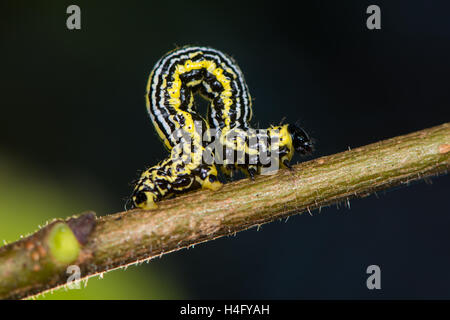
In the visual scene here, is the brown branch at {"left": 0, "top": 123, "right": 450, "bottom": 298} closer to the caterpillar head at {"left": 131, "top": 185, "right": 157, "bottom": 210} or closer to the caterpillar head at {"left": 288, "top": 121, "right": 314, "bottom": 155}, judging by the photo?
the caterpillar head at {"left": 131, "top": 185, "right": 157, "bottom": 210}

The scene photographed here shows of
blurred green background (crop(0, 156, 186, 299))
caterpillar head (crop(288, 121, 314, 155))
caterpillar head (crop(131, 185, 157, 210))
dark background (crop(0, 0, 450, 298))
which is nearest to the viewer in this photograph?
caterpillar head (crop(131, 185, 157, 210))

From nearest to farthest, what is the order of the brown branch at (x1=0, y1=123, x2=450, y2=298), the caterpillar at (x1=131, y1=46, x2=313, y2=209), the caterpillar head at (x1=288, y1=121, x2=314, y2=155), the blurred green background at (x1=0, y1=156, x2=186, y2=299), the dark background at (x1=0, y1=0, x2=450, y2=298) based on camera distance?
1. the brown branch at (x1=0, y1=123, x2=450, y2=298)
2. the caterpillar at (x1=131, y1=46, x2=313, y2=209)
3. the caterpillar head at (x1=288, y1=121, x2=314, y2=155)
4. the blurred green background at (x1=0, y1=156, x2=186, y2=299)
5. the dark background at (x1=0, y1=0, x2=450, y2=298)

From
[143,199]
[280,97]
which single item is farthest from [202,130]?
[280,97]

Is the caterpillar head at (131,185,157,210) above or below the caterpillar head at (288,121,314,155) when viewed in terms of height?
below

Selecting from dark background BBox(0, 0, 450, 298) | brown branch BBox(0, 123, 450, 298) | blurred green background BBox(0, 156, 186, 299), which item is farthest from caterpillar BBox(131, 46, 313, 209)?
dark background BBox(0, 0, 450, 298)

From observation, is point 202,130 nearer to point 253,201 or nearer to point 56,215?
point 253,201

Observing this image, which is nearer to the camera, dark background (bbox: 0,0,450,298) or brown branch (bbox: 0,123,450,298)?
brown branch (bbox: 0,123,450,298)

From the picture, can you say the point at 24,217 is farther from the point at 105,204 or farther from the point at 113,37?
the point at 113,37

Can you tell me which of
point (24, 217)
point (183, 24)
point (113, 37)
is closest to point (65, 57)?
point (113, 37)
